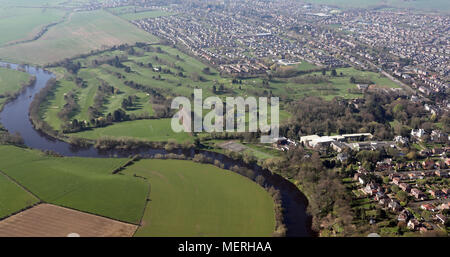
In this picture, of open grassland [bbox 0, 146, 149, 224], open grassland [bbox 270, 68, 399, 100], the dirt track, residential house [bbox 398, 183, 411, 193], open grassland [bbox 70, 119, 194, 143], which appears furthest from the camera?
open grassland [bbox 270, 68, 399, 100]

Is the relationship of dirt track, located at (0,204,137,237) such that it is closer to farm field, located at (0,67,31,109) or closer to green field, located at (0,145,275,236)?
green field, located at (0,145,275,236)

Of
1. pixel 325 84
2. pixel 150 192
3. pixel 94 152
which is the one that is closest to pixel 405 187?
pixel 150 192

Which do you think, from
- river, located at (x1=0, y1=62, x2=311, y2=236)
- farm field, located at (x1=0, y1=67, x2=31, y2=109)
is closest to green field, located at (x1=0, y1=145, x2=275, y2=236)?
river, located at (x1=0, y1=62, x2=311, y2=236)

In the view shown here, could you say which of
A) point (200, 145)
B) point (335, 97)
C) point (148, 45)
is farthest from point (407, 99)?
point (148, 45)

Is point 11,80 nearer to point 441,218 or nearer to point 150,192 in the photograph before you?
point 150,192

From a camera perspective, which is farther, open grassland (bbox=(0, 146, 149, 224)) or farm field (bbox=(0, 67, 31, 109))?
farm field (bbox=(0, 67, 31, 109))

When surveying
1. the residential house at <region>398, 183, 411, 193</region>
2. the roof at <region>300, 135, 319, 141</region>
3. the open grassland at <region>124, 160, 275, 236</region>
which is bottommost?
the open grassland at <region>124, 160, 275, 236</region>

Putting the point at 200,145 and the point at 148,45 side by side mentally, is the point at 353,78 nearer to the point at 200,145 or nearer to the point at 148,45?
the point at 200,145

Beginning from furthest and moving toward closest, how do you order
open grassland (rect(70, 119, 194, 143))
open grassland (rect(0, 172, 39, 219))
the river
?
1. open grassland (rect(70, 119, 194, 143))
2. the river
3. open grassland (rect(0, 172, 39, 219))
